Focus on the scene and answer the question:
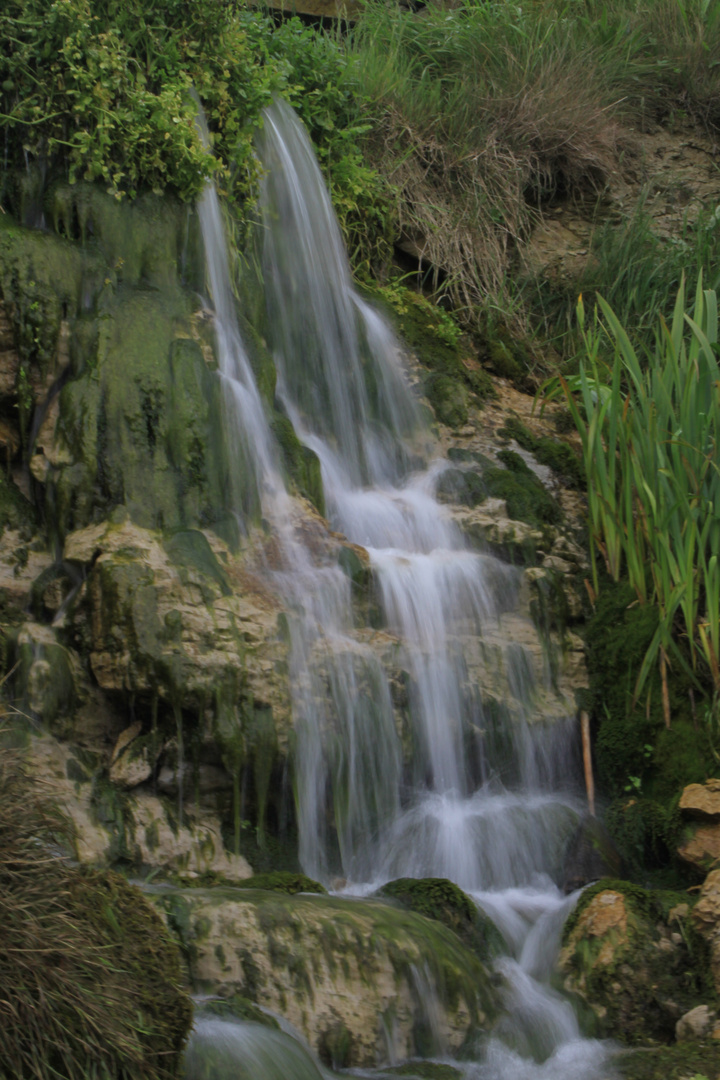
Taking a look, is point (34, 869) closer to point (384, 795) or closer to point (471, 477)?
point (384, 795)

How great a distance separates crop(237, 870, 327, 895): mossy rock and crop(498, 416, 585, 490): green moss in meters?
3.15

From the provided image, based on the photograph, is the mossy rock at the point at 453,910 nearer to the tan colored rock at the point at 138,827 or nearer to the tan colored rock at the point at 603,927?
the tan colored rock at the point at 603,927

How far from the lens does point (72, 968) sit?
228cm

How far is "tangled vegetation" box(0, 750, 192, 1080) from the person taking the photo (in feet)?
7.08

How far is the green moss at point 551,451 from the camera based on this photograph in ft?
19.7

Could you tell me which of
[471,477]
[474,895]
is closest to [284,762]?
[474,895]

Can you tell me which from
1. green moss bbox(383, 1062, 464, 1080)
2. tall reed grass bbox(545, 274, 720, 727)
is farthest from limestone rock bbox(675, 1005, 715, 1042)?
tall reed grass bbox(545, 274, 720, 727)

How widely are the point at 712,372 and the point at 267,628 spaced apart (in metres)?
2.28

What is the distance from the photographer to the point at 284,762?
4.06m

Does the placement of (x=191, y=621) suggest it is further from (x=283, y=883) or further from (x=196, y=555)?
(x=283, y=883)

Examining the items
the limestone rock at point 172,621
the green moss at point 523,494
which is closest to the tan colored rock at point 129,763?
the limestone rock at point 172,621

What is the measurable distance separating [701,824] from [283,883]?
170cm

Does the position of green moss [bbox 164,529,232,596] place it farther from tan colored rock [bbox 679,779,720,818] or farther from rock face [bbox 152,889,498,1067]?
tan colored rock [bbox 679,779,720,818]

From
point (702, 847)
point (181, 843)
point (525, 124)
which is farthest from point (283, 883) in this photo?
point (525, 124)
